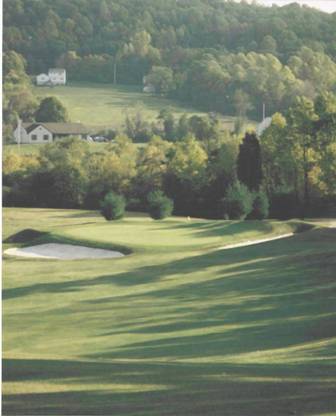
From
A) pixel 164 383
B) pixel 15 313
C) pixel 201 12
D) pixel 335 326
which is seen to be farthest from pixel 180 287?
pixel 164 383

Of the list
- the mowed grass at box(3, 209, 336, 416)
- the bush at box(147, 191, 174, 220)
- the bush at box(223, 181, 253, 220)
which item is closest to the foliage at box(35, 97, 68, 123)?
the mowed grass at box(3, 209, 336, 416)

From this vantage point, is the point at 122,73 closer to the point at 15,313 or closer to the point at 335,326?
the point at 15,313

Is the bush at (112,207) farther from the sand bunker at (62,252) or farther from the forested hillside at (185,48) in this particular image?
the forested hillside at (185,48)

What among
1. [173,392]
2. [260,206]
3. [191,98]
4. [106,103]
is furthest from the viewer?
[106,103]

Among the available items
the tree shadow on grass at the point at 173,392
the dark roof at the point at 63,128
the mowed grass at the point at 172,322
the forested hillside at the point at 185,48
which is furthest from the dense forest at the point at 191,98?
the tree shadow on grass at the point at 173,392

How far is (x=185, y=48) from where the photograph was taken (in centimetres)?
1216

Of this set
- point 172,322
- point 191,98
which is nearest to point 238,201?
point 191,98

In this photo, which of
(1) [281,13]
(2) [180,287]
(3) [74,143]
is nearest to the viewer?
(1) [281,13]

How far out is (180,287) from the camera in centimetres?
1143

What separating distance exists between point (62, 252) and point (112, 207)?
1298 millimetres

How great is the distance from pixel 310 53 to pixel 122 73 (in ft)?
10.2

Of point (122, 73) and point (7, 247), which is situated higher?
point (122, 73)

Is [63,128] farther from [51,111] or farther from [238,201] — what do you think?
[238,201]

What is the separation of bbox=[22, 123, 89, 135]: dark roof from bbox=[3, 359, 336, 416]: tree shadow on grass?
20.4 feet
